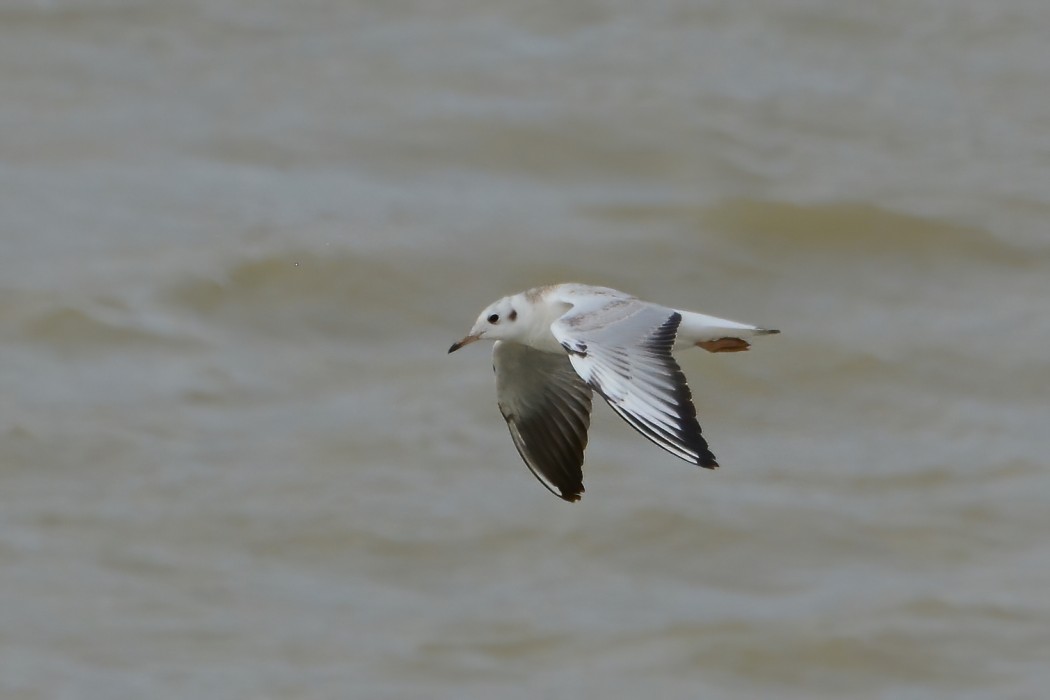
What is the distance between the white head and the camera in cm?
723

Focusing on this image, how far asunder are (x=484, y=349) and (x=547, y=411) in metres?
6.83

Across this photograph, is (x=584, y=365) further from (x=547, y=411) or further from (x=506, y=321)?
(x=547, y=411)

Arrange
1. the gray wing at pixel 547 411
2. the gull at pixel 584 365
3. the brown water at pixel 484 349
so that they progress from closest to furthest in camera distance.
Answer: the gull at pixel 584 365
the gray wing at pixel 547 411
the brown water at pixel 484 349

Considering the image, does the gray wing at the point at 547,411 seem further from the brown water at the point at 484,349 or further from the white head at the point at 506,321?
the brown water at the point at 484,349

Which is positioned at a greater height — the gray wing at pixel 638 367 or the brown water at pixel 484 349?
the gray wing at pixel 638 367

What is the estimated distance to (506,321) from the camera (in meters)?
7.25

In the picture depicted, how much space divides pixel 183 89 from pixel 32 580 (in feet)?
22.7

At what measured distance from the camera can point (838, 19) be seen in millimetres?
18766

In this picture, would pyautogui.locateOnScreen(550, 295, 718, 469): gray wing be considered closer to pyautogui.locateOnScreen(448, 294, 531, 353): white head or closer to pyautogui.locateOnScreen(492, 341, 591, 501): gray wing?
pyautogui.locateOnScreen(448, 294, 531, 353): white head

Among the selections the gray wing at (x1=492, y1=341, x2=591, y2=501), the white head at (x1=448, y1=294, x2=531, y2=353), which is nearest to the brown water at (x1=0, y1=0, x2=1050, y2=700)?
the gray wing at (x1=492, y1=341, x2=591, y2=501)

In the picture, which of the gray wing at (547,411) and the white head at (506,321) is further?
the gray wing at (547,411)

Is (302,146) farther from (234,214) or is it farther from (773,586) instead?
(773,586)

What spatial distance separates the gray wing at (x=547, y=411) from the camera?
7.58 meters

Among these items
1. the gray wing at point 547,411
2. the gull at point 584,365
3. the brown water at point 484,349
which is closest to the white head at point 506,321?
→ the gull at point 584,365
